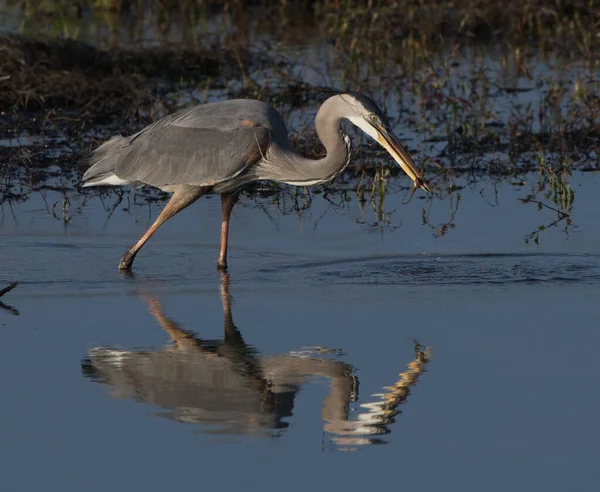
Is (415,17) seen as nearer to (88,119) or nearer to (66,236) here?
(88,119)

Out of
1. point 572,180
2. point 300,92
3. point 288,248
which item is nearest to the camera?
point 288,248

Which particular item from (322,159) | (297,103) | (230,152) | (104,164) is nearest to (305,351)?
(322,159)

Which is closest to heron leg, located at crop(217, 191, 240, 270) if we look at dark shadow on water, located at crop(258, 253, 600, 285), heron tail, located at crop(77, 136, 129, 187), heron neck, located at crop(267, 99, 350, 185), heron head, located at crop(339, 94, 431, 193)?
dark shadow on water, located at crop(258, 253, 600, 285)

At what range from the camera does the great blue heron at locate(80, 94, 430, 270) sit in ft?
24.9

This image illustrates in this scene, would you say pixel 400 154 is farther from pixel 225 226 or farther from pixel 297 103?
pixel 297 103

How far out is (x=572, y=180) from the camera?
9.85 metres

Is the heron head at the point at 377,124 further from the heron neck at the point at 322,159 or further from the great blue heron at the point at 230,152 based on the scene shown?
the heron neck at the point at 322,159

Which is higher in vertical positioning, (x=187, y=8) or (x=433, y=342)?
(x=187, y=8)

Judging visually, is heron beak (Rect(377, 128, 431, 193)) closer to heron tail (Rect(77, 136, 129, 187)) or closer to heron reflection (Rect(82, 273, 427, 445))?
heron reflection (Rect(82, 273, 427, 445))

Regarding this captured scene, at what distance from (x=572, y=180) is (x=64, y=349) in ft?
15.7

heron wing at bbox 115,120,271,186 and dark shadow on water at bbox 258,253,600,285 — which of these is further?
heron wing at bbox 115,120,271,186

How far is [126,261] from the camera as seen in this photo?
7867 mm

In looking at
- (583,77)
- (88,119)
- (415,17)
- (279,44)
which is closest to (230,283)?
(88,119)

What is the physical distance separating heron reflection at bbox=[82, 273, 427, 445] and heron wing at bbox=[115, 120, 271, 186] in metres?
1.58
